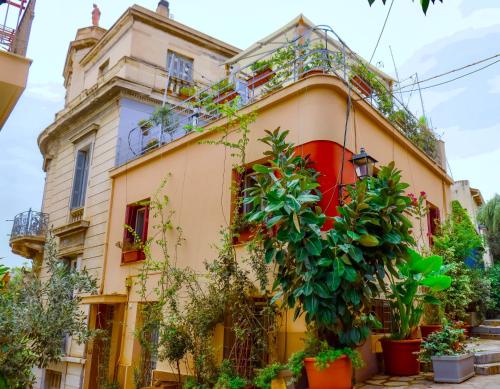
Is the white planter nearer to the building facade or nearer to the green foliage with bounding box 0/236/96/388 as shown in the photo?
the green foliage with bounding box 0/236/96/388

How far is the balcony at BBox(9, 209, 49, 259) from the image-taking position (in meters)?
15.8

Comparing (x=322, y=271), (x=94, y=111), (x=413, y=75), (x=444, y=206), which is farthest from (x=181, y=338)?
(x=94, y=111)

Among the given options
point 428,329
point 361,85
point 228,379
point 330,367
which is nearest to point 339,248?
point 330,367

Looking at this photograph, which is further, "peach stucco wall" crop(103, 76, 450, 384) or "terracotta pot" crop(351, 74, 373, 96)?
"terracotta pot" crop(351, 74, 373, 96)

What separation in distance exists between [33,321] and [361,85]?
7.66 metres

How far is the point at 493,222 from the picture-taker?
20.9m

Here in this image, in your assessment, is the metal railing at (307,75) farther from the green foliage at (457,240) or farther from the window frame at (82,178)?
the window frame at (82,178)

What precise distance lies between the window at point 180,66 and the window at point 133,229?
536 cm

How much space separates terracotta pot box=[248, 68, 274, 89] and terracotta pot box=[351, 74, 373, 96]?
167cm

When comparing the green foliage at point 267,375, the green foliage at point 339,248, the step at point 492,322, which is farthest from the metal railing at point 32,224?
the step at point 492,322

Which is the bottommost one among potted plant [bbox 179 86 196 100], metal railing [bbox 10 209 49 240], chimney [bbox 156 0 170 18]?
metal railing [bbox 10 209 49 240]

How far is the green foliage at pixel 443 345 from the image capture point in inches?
267

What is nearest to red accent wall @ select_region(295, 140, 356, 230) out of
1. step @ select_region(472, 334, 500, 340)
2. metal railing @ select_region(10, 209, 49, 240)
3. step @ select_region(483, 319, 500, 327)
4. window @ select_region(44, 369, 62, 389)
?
step @ select_region(472, 334, 500, 340)

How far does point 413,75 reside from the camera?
976 cm
